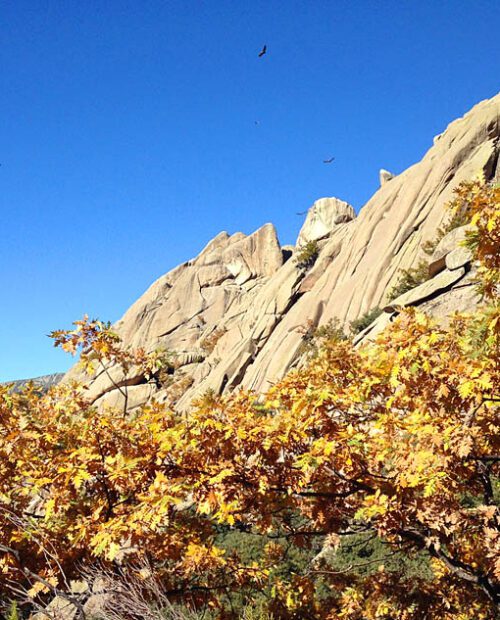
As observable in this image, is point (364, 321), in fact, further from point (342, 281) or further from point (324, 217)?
point (324, 217)

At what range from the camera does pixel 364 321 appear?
94.3 ft

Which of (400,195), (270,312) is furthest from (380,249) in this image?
(270,312)

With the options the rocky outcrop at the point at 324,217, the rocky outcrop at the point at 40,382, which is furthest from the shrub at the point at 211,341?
the rocky outcrop at the point at 324,217

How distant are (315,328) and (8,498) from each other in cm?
3013

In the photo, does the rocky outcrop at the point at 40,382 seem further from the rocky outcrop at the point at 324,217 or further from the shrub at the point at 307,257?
the rocky outcrop at the point at 324,217

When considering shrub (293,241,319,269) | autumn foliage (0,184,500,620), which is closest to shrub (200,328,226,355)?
shrub (293,241,319,269)

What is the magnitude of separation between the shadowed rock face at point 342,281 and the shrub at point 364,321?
0.92m

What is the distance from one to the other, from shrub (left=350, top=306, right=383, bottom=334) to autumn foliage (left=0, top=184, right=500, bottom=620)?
2360 centimetres

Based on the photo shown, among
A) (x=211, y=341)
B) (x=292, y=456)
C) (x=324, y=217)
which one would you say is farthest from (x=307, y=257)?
(x=292, y=456)

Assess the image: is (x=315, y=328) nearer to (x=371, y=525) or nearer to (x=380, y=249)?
(x=380, y=249)

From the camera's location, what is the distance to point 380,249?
33.6m

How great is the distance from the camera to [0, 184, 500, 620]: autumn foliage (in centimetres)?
386

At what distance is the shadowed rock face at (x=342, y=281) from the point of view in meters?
30.1

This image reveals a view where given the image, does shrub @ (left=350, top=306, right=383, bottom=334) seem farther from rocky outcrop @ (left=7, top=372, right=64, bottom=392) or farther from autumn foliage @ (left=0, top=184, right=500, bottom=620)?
autumn foliage @ (left=0, top=184, right=500, bottom=620)
